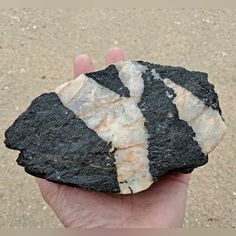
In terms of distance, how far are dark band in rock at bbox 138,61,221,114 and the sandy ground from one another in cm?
82

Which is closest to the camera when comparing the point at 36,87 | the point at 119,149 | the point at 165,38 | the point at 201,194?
the point at 119,149

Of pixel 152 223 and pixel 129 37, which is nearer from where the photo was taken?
pixel 152 223

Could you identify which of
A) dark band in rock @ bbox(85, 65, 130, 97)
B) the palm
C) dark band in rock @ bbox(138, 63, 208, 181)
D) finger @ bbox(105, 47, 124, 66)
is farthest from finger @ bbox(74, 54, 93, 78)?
the palm

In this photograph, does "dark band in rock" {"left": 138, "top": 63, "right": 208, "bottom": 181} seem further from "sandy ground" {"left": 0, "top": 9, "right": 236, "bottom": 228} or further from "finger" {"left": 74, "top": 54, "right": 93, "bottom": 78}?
"sandy ground" {"left": 0, "top": 9, "right": 236, "bottom": 228}

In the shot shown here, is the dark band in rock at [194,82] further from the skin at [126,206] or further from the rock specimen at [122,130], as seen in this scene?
the skin at [126,206]

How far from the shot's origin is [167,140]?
5.86ft

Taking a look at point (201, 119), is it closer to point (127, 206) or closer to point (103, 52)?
point (127, 206)

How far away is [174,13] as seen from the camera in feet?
10.2

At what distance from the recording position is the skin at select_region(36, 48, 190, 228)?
1843mm

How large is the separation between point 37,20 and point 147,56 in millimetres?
720

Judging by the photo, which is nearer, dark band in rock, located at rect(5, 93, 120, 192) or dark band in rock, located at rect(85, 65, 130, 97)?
dark band in rock, located at rect(5, 93, 120, 192)

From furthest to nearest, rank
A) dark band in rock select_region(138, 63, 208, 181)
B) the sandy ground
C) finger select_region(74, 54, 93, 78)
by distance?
the sandy ground → finger select_region(74, 54, 93, 78) → dark band in rock select_region(138, 63, 208, 181)

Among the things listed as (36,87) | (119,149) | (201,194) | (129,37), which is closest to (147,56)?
(129,37)

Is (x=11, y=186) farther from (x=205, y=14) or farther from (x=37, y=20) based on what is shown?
(x=205, y=14)
